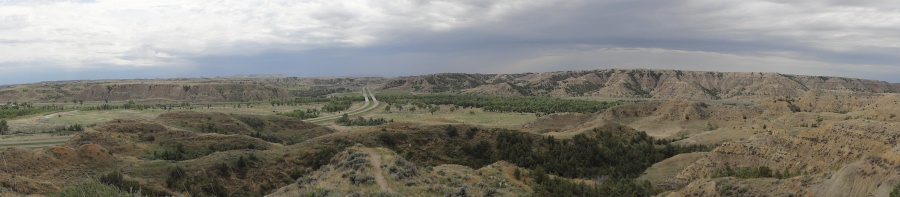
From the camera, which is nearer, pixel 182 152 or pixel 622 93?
pixel 182 152

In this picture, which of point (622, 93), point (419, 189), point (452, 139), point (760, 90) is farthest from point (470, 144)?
point (760, 90)

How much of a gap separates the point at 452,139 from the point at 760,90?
176762 millimetres

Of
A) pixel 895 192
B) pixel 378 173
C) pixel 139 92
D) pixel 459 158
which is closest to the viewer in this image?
pixel 895 192

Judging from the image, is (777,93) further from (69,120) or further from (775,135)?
(69,120)

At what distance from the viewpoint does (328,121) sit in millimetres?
93375

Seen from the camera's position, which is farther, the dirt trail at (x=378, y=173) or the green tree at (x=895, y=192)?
the dirt trail at (x=378, y=173)

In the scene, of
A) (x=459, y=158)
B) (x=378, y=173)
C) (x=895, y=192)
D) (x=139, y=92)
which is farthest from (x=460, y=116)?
(x=139, y=92)

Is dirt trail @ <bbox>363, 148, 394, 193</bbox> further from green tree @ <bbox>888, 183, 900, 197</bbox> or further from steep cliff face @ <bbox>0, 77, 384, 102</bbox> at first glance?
steep cliff face @ <bbox>0, 77, 384, 102</bbox>

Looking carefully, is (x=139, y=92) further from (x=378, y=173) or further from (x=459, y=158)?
(x=378, y=173)

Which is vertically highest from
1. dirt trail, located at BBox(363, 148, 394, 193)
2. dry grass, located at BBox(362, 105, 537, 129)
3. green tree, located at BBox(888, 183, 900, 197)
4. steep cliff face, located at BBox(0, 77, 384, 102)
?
green tree, located at BBox(888, 183, 900, 197)

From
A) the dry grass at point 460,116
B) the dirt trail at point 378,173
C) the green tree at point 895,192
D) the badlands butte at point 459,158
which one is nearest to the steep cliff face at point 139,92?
the dry grass at point 460,116

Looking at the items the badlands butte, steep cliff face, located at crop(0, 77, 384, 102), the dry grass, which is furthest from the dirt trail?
steep cliff face, located at crop(0, 77, 384, 102)

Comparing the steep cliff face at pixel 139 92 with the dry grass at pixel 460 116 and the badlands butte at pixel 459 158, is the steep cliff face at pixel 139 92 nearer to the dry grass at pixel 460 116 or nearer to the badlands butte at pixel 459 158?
the dry grass at pixel 460 116

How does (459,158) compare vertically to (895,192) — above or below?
below
